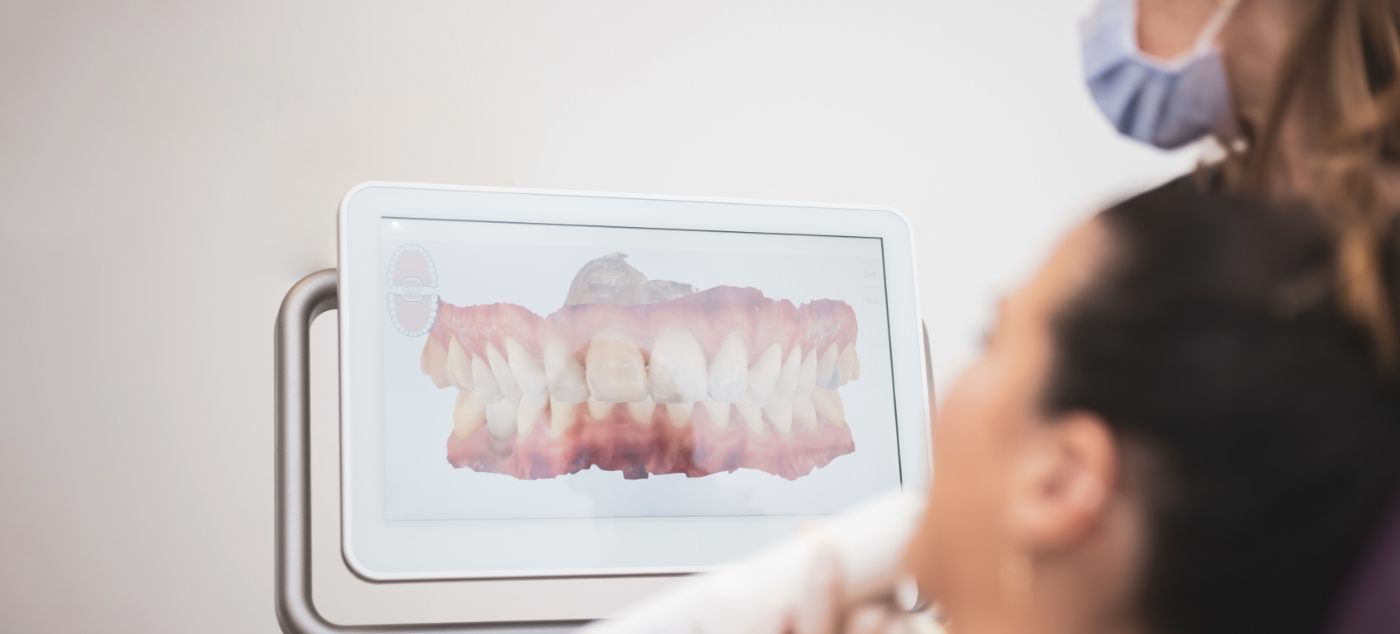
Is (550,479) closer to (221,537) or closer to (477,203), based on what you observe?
(477,203)

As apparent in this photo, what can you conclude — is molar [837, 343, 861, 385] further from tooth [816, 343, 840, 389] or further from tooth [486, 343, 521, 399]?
tooth [486, 343, 521, 399]

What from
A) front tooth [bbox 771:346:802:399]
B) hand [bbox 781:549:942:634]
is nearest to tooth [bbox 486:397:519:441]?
front tooth [bbox 771:346:802:399]

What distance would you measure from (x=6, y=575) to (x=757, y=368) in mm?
715

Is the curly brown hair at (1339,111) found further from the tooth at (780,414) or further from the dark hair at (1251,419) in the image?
the tooth at (780,414)

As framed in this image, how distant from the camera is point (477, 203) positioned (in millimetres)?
954

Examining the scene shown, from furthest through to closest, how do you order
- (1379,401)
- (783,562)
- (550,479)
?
(550,479) → (783,562) → (1379,401)

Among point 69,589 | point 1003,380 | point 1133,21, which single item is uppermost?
point 1133,21

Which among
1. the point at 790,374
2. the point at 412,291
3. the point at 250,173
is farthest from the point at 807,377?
the point at 250,173

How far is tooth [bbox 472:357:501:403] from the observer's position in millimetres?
921

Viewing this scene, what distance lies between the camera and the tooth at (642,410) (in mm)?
941

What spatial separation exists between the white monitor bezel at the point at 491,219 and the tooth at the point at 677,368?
10cm

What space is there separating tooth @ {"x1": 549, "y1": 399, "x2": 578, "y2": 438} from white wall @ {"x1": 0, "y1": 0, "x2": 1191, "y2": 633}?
0.32m

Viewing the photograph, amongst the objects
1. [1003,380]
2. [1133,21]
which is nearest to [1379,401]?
[1003,380]

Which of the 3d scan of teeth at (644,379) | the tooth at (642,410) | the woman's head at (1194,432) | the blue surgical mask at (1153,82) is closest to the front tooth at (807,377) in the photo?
the 3d scan of teeth at (644,379)
